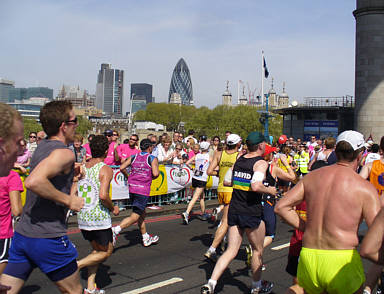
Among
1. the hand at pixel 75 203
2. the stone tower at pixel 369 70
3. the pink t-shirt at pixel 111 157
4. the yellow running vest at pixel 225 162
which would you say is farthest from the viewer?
the stone tower at pixel 369 70

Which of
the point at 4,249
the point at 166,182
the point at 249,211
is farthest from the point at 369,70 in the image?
the point at 4,249

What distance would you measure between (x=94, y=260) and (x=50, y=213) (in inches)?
75.7

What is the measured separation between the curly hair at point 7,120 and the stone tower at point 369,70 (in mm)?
35661

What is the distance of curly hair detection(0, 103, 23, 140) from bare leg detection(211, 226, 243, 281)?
360 centimetres

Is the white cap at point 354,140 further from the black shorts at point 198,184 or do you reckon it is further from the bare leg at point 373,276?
the black shorts at point 198,184

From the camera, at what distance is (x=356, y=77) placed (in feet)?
117

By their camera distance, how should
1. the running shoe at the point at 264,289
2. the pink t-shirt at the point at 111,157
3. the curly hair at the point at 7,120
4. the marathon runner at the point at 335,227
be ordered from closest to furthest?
the curly hair at the point at 7,120, the marathon runner at the point at 335,227, the running shoe at the point at 264,289, the pink t-shirt at the point at 111,157

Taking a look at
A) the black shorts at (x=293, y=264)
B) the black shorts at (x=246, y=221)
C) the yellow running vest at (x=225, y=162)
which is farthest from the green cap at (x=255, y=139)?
the yellow running vest at (x=225, y=162)

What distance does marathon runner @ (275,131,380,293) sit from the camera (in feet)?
10.6

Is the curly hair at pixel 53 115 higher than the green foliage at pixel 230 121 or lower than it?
lower

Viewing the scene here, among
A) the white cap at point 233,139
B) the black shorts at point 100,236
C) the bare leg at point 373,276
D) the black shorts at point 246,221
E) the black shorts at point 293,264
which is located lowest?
the bare leg at point 373,276

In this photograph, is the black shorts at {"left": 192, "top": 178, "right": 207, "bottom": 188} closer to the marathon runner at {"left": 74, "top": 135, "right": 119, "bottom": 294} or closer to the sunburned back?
the marathon runner at {"left": 74, "top": 135, "right": 119, "bottom": 294}

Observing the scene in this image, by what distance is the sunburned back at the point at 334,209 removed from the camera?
10.8ft

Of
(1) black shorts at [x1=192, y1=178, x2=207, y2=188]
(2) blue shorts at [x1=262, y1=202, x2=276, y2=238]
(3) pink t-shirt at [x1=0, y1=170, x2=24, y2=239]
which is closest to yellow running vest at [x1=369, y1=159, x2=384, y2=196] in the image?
(2) blue shorts at [x1=262, y1=202, x2=276, y2=238]
